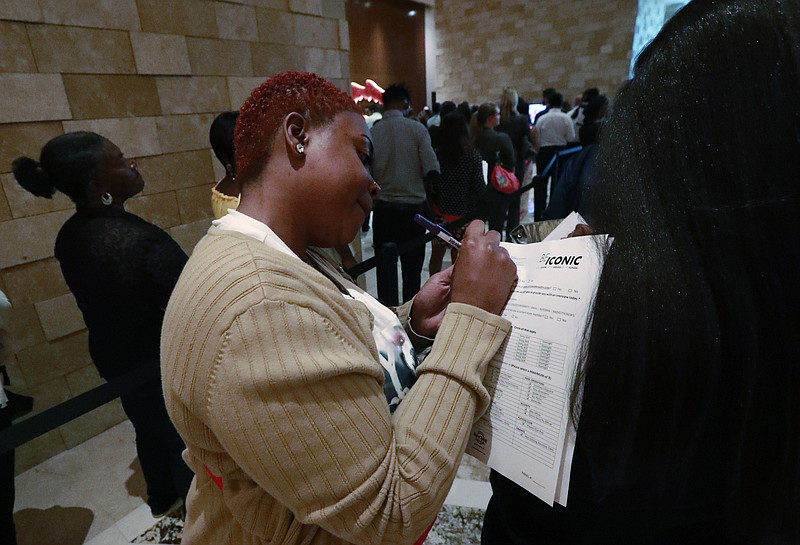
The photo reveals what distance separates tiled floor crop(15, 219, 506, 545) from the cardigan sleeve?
149 centimetres

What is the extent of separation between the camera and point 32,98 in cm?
215

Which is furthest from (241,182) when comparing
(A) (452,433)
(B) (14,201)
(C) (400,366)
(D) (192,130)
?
(D) (192,130)

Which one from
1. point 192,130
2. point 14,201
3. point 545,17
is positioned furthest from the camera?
point 545,17

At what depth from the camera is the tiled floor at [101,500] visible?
6.76ft

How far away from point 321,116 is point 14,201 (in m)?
2.28

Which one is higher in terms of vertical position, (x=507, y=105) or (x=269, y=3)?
(x=269, y=3)

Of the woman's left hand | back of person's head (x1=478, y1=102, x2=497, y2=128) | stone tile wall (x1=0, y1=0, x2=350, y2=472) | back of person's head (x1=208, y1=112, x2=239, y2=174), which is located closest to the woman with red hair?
the woman's left hand

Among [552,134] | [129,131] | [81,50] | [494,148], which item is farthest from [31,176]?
[552,134]

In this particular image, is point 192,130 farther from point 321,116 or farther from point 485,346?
point 485,346

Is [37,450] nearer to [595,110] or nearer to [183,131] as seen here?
[183,131]

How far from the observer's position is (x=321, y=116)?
0.77 m

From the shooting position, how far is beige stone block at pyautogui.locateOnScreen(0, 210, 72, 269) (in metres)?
2.20

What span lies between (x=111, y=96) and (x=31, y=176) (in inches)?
24.2

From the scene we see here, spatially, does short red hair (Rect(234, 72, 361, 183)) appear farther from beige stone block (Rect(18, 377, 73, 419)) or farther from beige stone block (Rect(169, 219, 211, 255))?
beige stone block (Rect(18, 377, 73, 419))
